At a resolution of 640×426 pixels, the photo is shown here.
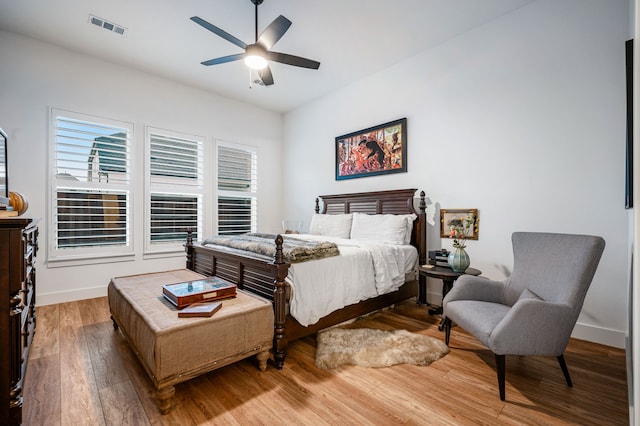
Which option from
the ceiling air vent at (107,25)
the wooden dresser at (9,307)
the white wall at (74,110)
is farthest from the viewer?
the white wall at (74,110)

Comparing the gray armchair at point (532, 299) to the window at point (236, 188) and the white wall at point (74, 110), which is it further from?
the white wall at point (74, 110)

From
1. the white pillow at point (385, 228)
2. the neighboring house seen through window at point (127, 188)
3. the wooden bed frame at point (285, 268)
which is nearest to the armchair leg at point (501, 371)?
the wooden bed frame at point (285, 268)

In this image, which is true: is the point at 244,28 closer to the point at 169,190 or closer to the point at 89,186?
the point at 169,190

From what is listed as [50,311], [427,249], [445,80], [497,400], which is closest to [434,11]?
[445,80]

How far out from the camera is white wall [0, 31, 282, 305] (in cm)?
343

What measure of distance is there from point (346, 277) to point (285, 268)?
754 millimetres

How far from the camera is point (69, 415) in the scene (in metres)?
1.63

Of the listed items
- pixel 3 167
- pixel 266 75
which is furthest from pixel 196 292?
pixel 266 75

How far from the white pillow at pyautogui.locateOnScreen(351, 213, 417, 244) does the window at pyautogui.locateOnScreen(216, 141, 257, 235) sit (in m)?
2.45

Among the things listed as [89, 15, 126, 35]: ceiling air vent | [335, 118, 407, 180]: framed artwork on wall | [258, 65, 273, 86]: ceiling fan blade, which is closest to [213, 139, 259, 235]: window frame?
[335, 118, 407, 180]: framed artwork on wall

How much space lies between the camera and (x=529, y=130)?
294cm

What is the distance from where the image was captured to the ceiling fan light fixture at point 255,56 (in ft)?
8.72

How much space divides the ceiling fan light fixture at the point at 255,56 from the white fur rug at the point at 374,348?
8.63 feet

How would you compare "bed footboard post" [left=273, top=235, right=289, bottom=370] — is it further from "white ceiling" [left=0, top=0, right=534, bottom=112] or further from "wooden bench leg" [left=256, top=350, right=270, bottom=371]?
"white ceiling" [left=0, top=0, right=534, bottom=112]
